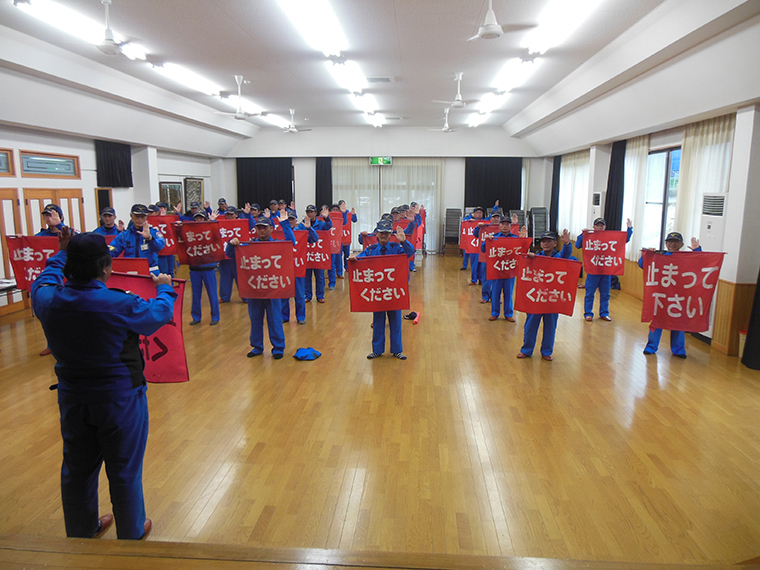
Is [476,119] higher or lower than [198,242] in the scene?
higher

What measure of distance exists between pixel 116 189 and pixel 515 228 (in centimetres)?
981

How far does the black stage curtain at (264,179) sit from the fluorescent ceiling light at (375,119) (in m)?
3.88

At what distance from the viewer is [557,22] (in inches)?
254

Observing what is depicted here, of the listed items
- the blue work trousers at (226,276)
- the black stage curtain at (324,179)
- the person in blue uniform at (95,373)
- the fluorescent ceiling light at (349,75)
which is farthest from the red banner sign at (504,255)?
the black stage curtain at (324,179)

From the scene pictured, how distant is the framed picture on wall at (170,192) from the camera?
14.7 metres

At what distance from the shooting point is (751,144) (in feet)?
20.8

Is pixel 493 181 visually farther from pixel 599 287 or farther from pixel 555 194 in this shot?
pixel 599 287

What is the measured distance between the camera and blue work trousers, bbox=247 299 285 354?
6.45 meters

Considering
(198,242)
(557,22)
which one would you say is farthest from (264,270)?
(557,22)

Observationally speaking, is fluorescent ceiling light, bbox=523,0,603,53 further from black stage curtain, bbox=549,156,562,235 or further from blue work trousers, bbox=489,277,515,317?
black stage curtain, bbox=549,156,562,235

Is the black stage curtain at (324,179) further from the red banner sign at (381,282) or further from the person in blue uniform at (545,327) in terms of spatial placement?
the person in blue uniform at (545,327)

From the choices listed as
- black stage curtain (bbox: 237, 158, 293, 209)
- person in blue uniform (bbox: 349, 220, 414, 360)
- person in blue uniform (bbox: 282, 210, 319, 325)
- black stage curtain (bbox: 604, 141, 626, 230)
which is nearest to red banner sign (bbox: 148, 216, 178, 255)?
person in blue uniform (bbox: 282, 210, 319, 325)

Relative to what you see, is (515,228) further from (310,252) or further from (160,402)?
(160,402)

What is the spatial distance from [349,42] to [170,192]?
32.8 feet
